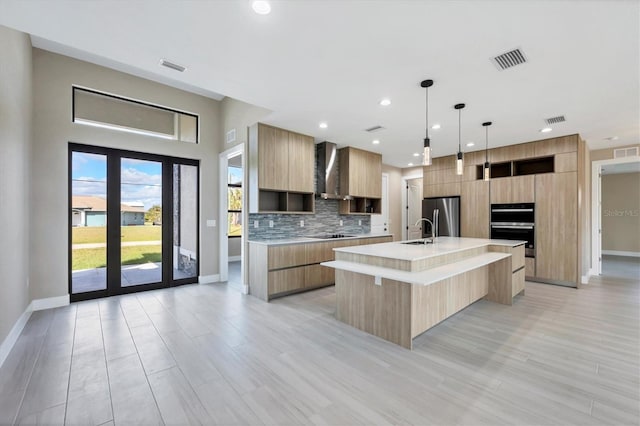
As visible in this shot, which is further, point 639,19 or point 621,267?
point 621,267

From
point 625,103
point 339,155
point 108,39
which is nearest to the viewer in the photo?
point 108,39

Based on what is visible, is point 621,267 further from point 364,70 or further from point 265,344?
point 265,344

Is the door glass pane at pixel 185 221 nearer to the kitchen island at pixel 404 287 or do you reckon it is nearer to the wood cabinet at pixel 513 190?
Result: the kitchen island at pixel 404 287

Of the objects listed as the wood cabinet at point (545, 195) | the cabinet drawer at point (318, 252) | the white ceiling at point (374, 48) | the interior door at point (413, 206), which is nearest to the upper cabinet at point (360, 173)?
the cabinet drawer at point (318, 252)

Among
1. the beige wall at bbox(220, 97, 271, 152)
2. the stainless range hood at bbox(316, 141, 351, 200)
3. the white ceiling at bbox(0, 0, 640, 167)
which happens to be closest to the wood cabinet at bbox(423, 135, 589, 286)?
the white ceiling at bbox(0, 0, 640, 167)

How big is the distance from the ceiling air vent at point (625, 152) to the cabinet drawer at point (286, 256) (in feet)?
23.5

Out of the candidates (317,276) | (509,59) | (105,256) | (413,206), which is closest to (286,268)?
(317,276)

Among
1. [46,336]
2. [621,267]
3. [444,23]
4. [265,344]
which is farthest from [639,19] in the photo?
[621,267]

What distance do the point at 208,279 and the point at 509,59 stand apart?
224 inches

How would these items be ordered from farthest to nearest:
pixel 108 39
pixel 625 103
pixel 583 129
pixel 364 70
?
1. pixel 583 129
2. pixel 625 103
3. pixel 364 70
4. pixel 108 39

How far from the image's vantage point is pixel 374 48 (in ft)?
7.95

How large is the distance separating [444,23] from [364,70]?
2.86ft

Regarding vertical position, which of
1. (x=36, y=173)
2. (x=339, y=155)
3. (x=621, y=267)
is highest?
(x=339, y=155)

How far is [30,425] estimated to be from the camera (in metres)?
1.73
